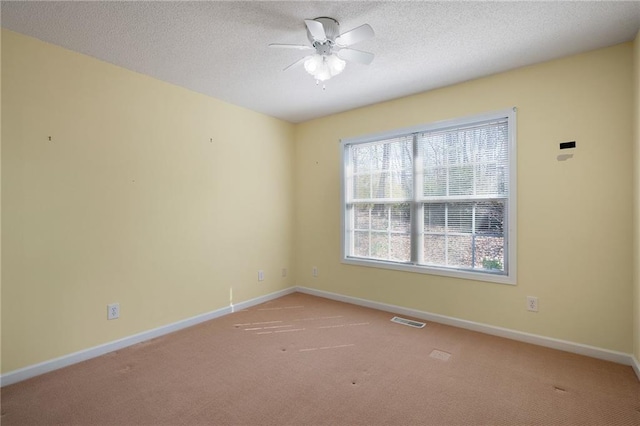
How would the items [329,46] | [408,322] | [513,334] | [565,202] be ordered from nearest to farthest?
[329,46]
[565,202]
[513,334]
[408,322]

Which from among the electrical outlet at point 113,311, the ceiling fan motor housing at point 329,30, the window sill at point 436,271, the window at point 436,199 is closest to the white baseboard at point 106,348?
the electrical outlet at point 113,311

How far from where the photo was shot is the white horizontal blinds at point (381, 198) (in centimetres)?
366

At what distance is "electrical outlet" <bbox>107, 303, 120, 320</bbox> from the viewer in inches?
107

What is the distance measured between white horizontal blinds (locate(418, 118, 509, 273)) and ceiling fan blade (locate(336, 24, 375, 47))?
168cm

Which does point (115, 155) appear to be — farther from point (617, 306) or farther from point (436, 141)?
point (617, 306)

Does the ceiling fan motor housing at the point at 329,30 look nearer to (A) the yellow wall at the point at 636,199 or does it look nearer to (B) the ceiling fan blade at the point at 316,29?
(B) the ceiling fan blade at the point at 316,29

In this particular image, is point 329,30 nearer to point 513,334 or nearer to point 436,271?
point 436,271

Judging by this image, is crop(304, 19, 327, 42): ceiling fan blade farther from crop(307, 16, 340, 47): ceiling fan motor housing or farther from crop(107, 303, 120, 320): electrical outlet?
crop(107, 303, 120, 320): electrical outlet

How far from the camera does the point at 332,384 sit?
2.20m

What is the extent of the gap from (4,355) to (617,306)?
183 inches

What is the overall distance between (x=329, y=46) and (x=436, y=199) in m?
1.99

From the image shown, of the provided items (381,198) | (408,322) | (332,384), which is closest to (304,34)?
(381,198)

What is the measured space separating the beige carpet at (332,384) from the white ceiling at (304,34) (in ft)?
8.35

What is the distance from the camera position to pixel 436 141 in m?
3.41
